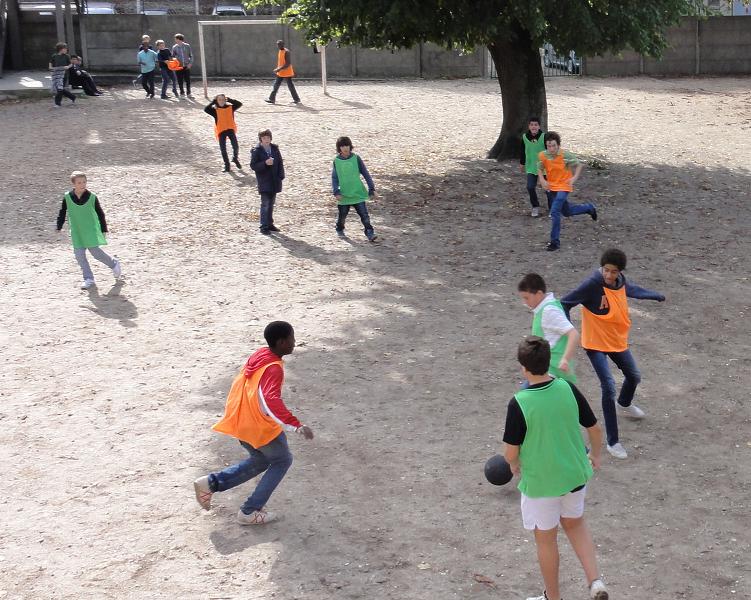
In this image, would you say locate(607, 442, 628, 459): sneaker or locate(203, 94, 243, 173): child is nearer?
locate(607, 442, 628, 459): sneaker

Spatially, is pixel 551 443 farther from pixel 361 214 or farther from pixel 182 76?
pixel 182 76

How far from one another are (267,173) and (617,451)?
7.77 metres

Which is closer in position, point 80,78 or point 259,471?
point 259,471

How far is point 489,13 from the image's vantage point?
15.8 m

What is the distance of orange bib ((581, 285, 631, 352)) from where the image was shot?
7312 mm

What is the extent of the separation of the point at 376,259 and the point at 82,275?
3.67 meters

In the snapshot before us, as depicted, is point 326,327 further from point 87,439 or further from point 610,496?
point 610,496

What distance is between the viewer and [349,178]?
43.8ft

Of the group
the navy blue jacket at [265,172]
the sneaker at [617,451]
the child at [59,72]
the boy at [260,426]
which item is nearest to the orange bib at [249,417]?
the boy at [260,426]

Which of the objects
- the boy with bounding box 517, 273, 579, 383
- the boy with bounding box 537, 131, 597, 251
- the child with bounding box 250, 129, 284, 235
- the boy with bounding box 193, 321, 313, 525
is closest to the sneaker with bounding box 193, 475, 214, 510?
the boy with bounding box 193, 321, 313, 525

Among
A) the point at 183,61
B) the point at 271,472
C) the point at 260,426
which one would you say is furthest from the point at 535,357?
the point at 183,61

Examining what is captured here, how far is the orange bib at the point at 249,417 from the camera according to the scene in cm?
632

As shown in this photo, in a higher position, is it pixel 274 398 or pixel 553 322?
pixel 553 322

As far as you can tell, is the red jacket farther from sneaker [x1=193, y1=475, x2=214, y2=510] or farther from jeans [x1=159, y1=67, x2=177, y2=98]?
jeans [x1=159, y1=67, x2=177, y2=98]
